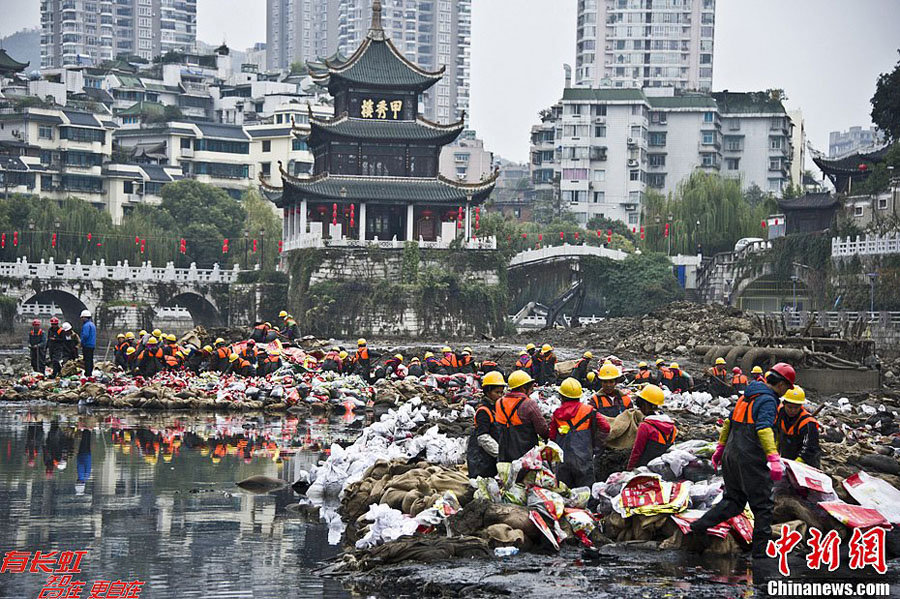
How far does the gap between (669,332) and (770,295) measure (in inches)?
958

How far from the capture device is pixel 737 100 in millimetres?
101062

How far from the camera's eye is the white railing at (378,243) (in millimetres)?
59500

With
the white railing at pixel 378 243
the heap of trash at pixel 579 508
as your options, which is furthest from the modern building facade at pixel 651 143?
the heap of trash at pixel 579 508

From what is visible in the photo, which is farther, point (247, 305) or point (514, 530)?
point (247, 305)

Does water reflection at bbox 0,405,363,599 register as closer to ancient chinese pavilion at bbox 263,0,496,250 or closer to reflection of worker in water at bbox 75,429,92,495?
reflection of worker in water at bbox 75,429,92,495

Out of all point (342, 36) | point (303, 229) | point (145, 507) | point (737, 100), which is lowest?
point (145, 507)

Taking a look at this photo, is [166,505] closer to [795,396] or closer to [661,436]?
[661,436]

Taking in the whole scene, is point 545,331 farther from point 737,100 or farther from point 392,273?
point 737,100

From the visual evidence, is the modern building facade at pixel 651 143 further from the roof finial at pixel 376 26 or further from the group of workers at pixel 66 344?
the group of workers at pixel 66 344

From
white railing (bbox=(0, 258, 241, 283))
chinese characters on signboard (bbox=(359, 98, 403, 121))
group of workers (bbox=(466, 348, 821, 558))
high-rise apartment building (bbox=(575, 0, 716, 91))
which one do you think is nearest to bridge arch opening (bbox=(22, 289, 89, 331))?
white railing (bbox=(0, 258, 241, 283))

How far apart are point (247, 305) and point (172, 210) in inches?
746

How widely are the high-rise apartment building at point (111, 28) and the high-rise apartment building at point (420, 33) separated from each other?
15.7 meters

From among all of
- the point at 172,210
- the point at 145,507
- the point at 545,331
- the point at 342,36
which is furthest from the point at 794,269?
the point at 342,36

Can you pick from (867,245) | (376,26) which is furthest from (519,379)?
(376,26)
